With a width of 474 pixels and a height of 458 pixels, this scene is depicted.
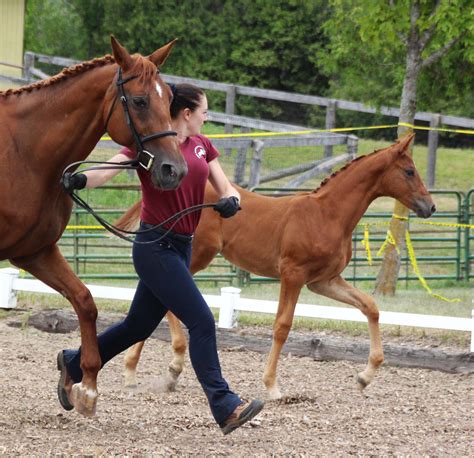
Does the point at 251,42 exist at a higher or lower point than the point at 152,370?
higher

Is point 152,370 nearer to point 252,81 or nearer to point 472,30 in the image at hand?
point 472,30

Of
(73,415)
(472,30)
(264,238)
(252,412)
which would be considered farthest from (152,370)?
(472,30)

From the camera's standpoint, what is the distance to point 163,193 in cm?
527

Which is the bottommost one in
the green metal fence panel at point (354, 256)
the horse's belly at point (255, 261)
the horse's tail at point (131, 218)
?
the green metal fence panel at point (354, 256)

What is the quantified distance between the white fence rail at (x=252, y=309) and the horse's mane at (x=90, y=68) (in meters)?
4.03

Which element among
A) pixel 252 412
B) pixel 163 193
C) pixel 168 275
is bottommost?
pixel 252 412

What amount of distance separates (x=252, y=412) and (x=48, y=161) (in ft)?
5.56

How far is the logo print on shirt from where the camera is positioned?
535cm

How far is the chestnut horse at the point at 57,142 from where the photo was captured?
5086 millimetres

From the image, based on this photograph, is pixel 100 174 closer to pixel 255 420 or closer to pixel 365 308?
pixel 255 420

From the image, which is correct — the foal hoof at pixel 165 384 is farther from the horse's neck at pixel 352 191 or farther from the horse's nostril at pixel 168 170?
the horse's nostril at pixel 168 170

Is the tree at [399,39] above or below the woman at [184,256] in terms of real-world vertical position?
above

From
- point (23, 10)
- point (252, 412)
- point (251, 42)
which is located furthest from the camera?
point (251, 42)

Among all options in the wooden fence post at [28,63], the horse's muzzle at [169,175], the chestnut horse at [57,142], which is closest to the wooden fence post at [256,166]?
the chestnut horse at [57,142]
